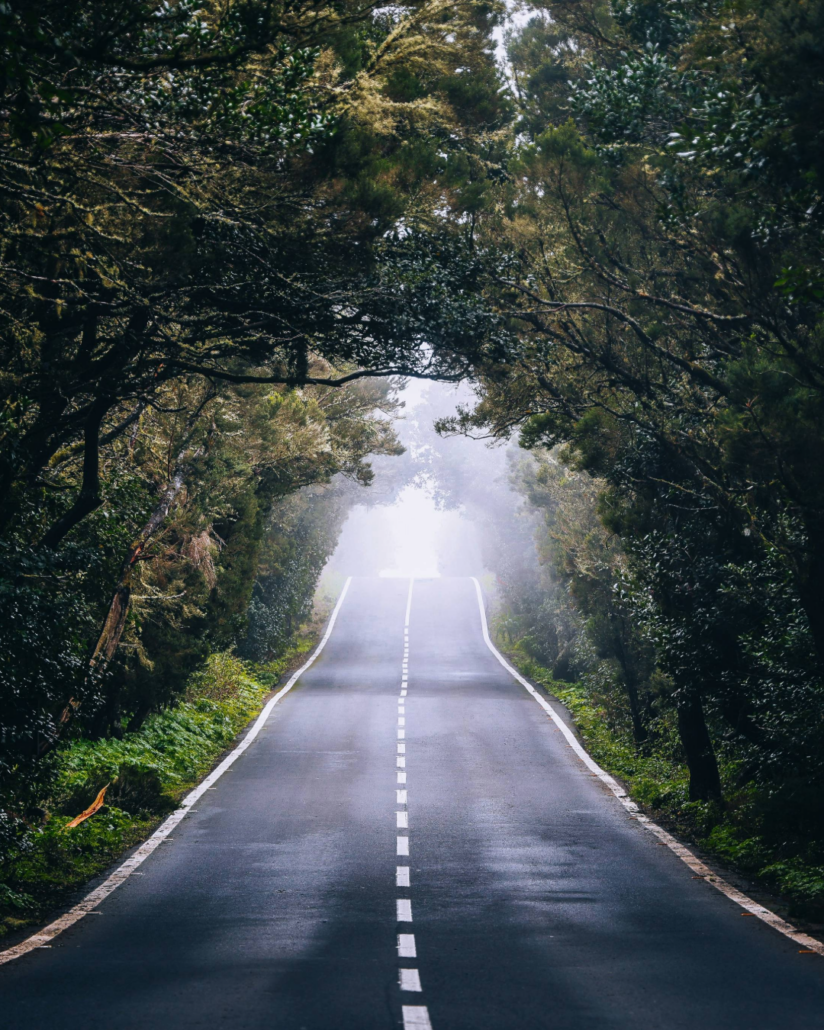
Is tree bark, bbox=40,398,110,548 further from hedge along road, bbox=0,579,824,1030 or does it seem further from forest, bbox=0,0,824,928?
hedge along road, bbox=0,579,824,1030

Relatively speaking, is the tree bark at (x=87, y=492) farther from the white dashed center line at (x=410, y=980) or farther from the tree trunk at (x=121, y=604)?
the white dashed center line at (x=410, y=980)

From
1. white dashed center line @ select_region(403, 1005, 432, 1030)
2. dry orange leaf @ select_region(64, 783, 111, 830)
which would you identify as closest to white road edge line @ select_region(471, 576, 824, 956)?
white dashed center line @ select_region(403, 1005, 432, 1030)

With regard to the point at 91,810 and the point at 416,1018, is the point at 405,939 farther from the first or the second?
the point at 91,810

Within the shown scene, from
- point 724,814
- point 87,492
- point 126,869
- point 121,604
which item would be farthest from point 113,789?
point 724,814

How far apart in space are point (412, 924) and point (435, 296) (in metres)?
6.45

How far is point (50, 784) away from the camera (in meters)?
12.1

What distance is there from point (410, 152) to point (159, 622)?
13.3 meters

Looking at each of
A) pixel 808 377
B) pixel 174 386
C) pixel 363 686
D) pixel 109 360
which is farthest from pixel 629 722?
pixel 109 360

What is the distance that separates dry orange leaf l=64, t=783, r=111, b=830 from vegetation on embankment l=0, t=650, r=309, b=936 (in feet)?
0.23

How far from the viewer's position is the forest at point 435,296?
8.86 m

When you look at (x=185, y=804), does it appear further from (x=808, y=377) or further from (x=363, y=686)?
(x=363, y=686)

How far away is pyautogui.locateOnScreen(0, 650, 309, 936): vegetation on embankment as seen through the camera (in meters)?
11.6

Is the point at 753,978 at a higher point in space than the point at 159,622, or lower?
lower

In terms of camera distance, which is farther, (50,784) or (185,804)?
(185,804)
